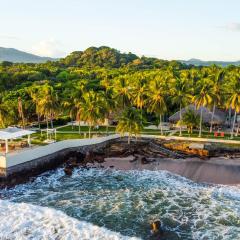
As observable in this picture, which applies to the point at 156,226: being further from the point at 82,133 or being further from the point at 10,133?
the point at 82,133

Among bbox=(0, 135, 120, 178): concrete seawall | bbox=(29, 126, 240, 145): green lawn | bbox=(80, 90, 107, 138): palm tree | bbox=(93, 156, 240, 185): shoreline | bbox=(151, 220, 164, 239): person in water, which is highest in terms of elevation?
bbox=(80, 90, 107, 138): palm tree

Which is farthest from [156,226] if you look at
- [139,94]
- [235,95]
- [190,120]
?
[139,94]

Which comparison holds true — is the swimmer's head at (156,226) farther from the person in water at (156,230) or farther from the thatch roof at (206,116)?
the thatch roof at (206,116)

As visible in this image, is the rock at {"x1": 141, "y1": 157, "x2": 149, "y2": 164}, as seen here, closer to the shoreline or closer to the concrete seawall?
the shoreline

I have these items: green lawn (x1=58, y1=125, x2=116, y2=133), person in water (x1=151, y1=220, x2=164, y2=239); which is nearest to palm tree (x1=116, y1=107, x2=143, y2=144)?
green lawn (x1=58, y1=125, x2=116, y2=133)

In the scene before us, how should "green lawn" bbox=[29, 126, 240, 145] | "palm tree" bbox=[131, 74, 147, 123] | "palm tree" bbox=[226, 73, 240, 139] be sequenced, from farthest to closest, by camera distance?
"palm tree" bbox=[131, 74, 147, 123] < "palm tree" bbox=[226, 73, 240, 139] < "green lawn" bbox=[29, 126, 240, 145]

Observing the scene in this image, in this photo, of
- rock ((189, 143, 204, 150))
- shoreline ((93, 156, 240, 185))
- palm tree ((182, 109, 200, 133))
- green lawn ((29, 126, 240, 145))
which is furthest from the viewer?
palm tree ((182, 109, 200, 133))

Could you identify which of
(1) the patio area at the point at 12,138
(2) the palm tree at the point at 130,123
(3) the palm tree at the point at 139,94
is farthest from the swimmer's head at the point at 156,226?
(3) the palm tree at the point at 139,94
